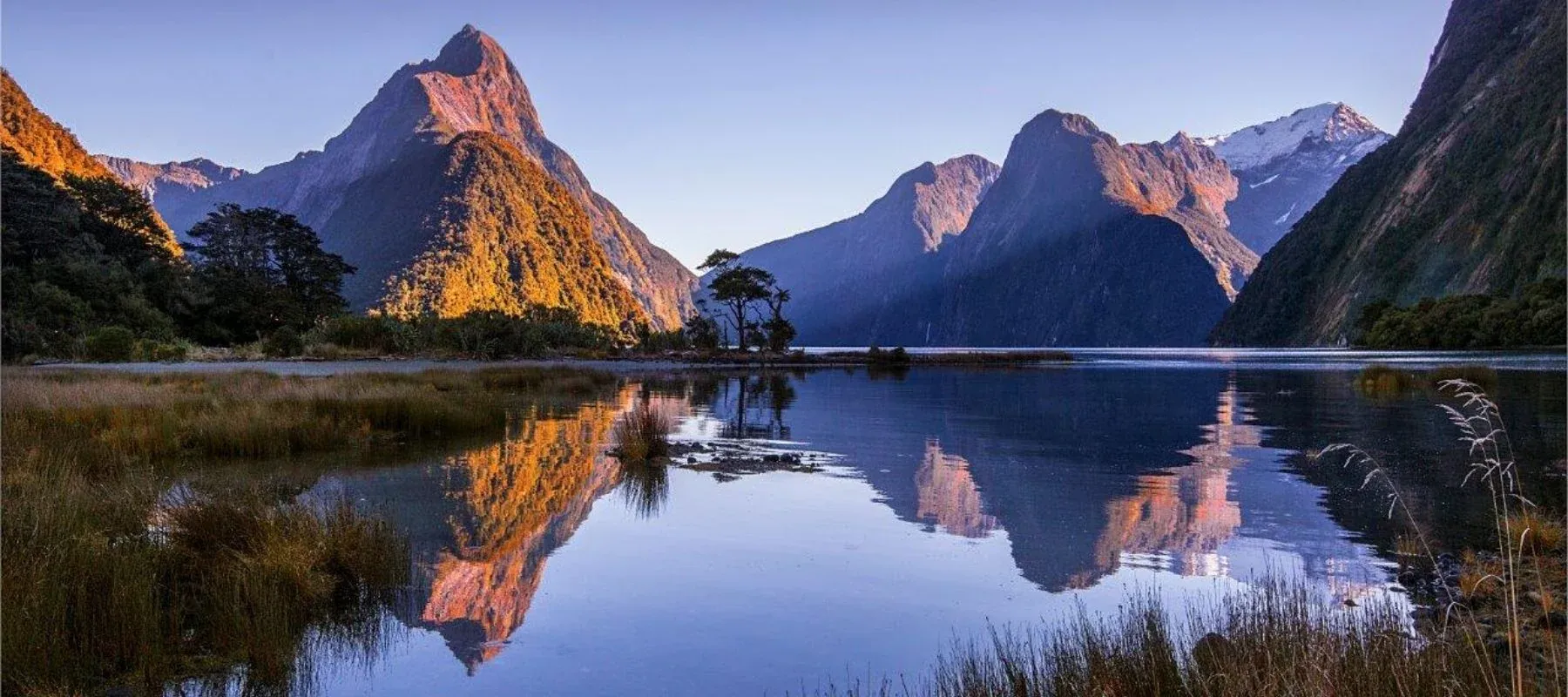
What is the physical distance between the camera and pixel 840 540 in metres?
12.6

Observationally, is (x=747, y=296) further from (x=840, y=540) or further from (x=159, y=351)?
(x=840, y=540)

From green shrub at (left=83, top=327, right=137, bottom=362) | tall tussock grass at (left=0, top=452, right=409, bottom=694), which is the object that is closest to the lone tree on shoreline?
green shrub at (left=83, top=327, right=137, bottom=362)

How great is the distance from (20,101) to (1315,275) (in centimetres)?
23385

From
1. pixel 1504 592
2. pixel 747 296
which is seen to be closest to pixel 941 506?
pixel 1504 592

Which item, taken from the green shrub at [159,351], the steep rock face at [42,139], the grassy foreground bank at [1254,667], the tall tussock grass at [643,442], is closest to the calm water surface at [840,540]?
the tall tussock grass at [643,442]

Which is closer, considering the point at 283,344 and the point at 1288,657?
the point at 1288,657

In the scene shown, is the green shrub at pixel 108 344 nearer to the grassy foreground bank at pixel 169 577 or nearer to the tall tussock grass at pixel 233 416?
the tall tussock grass at pixel 233 416

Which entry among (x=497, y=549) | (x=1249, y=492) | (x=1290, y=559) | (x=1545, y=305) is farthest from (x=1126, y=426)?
(x=1545, y=305)

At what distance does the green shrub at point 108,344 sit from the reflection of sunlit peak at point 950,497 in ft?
180

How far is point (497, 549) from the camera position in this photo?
11.6 metres

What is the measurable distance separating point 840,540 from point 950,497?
4.17 meters

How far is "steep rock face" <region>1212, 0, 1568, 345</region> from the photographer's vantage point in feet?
380

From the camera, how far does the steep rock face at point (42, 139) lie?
106375 millimetres

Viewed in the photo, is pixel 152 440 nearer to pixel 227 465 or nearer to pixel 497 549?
pixel 227 465
